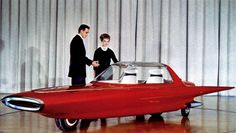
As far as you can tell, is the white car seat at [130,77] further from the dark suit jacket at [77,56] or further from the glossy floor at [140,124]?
the dark suit jacket at [77,56]

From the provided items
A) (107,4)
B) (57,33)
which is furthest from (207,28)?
(57,33)

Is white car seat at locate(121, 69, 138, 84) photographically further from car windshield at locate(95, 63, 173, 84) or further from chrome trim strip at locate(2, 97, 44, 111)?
chrome trim strip at locate(2, 97, 44, 111)

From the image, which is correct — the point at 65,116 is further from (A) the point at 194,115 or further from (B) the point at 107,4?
(B) the point at 107,4

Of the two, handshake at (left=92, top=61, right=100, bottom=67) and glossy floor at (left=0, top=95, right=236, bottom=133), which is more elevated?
handshake at (left=92, top=61, right=100, bottom=67)

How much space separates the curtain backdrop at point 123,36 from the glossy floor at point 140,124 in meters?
2.66

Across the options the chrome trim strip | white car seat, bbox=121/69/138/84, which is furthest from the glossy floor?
white car seat, bbox=121/69/138/84

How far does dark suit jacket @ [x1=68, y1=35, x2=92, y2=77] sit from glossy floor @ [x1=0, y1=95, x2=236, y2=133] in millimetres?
629

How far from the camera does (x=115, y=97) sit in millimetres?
3518

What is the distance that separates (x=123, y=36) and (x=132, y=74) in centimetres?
364

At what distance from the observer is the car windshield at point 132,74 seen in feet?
13.2

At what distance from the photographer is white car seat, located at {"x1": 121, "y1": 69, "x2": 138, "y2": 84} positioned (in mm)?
3977

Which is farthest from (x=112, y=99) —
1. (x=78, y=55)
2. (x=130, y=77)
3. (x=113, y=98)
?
(x=78, y=55)

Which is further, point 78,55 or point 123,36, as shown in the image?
point 123,36

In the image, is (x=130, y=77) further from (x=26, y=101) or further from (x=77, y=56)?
(x=26, y=101)
